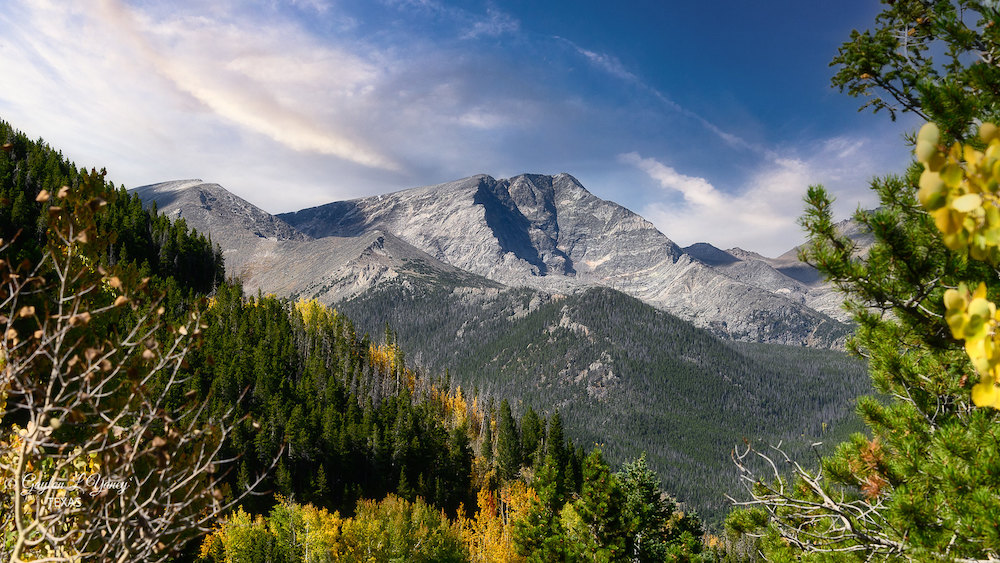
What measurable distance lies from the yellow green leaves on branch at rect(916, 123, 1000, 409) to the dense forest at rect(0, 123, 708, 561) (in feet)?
8.53

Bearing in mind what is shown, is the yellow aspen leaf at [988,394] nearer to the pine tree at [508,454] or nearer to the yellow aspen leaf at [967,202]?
the yellow aspen leaf at [967,202]

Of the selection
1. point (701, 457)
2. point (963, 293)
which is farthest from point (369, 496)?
point (701, 457)

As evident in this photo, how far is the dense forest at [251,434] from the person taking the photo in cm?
348

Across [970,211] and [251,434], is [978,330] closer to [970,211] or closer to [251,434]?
[970,211]

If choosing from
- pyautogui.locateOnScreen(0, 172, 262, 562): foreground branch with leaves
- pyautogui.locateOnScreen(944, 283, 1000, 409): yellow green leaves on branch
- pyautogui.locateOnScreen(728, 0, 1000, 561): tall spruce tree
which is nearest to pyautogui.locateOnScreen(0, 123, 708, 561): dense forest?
pyautogui.locateOnScreen(0, 172, 262, 562): foreground branch with leaves

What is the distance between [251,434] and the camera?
170 ft

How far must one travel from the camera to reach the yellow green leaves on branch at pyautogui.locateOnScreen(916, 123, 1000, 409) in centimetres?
115

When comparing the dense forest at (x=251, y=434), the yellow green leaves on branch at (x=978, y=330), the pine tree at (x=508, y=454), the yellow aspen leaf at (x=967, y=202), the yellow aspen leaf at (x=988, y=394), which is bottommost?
the pine tree at (x=508, y=454)

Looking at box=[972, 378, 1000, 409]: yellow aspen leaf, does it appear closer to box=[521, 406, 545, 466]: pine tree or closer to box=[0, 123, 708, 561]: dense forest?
box=[0, 123, 708, 561]: dense forest

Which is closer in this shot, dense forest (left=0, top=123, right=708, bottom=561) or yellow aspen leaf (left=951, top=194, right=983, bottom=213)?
yellow aspen leaf (left=951, top=194, right=983, bottom=213)

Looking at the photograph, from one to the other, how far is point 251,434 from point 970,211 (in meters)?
59.7

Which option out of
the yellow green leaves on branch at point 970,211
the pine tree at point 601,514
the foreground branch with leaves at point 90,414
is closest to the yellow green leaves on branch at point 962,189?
the yellow green leaves on branch at point 970,211

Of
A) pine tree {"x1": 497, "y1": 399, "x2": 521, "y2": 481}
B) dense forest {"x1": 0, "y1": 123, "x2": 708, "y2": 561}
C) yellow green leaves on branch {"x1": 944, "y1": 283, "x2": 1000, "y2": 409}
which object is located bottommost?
pine tree {"x1": 497, "y1": 399, "x2": 521, "y2": 481}

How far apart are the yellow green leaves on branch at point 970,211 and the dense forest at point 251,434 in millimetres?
2599
